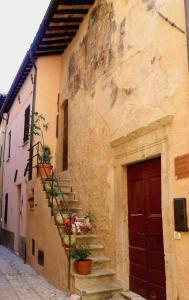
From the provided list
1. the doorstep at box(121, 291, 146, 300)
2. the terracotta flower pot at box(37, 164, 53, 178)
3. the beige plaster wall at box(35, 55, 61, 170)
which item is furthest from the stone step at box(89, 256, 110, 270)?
the beige plaster wall at box(35, 55, 61, 170)

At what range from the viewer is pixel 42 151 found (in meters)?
10.7

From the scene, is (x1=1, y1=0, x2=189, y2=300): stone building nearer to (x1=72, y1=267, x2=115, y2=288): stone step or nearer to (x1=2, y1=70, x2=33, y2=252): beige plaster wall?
(x1=72, y1=267, x2=115, y2=288): stone step

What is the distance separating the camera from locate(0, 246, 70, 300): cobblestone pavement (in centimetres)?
659

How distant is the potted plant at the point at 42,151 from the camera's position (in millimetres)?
9661

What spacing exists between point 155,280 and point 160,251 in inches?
20.3

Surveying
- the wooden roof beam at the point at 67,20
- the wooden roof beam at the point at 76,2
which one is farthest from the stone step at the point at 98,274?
the wooden roof beam at the point at 67,20

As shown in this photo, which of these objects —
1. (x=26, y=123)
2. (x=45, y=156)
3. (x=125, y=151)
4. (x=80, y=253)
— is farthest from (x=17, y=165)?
(x=125, y=151)

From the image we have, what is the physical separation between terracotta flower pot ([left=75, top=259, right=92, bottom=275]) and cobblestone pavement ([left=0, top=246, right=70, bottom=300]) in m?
0.54

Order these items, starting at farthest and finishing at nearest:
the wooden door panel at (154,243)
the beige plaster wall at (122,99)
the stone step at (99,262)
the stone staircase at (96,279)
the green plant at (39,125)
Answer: the green plant at (39,125) → the stone step at (99,262) → the stone staircase at (96,279) → the wooden door panel at (154,243) → the beige plaster wall at (122,99)

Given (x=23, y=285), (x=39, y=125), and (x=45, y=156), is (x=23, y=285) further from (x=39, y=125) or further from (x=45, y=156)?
(x=39, y=125)

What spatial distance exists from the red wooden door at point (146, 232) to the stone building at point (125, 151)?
18mm

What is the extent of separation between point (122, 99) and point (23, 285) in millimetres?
4604

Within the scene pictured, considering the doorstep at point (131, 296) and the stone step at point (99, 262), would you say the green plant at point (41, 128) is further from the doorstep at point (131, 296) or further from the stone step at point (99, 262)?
the doorstep at point (131, 296)

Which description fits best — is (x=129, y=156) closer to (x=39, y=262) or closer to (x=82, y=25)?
(x=39, y=262)
